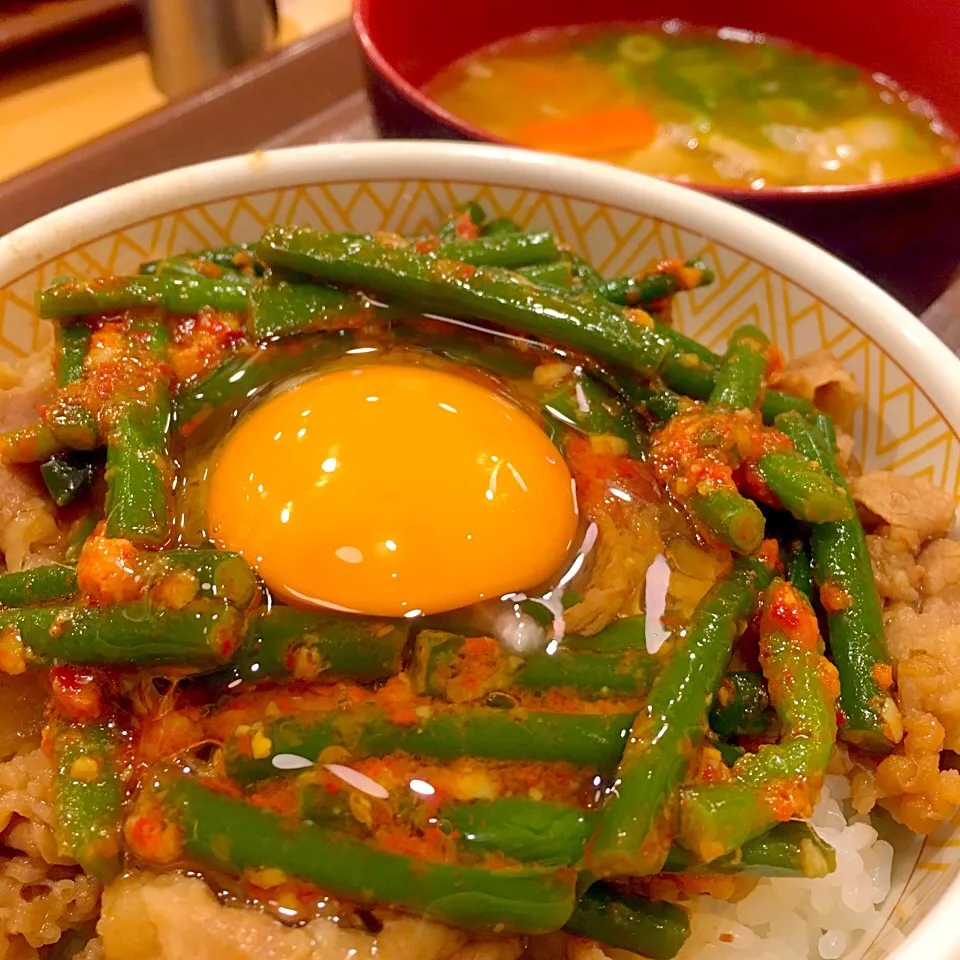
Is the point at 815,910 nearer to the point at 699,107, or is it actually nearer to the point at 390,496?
the point at 390,496

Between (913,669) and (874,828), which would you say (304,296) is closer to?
(913,669)

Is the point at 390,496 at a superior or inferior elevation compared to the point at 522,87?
inferior

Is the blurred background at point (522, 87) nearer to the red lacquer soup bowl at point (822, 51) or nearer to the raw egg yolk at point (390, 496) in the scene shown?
the red lacquer soup bowl at point (822, 51)

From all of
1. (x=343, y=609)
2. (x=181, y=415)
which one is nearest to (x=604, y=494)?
(x=343, y=609)

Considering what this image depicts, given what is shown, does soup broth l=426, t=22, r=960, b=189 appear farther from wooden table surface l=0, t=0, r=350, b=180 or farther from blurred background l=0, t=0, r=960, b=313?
wooden table surface l=0, t=0, r=350, b=180

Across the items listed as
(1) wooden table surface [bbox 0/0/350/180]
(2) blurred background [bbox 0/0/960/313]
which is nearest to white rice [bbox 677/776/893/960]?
(2) blurred background [bbox 0/0/960/313]

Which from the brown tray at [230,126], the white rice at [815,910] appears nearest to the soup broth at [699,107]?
the brown tray at [230,126]

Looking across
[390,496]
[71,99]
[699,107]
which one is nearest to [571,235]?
[390,496]
